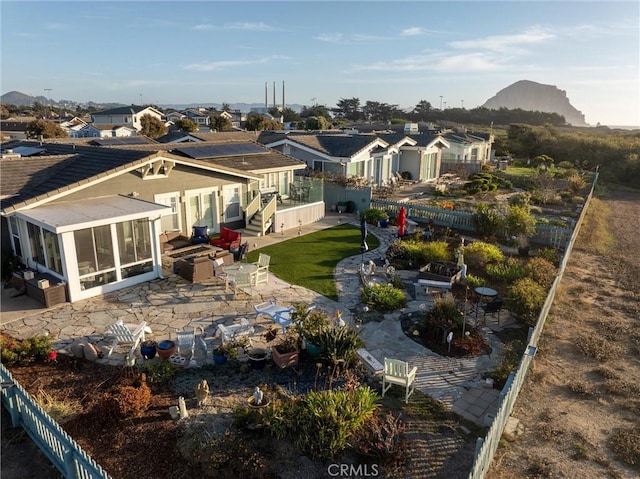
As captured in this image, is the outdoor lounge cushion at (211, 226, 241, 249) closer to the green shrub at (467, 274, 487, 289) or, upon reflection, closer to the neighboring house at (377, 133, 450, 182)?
the green shrub at (467, 274, 487, 289)

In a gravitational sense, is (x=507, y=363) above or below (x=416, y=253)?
below

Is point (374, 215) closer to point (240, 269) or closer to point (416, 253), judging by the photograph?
point (416, 253)

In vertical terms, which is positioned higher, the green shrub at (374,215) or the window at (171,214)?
the window at (171,214)

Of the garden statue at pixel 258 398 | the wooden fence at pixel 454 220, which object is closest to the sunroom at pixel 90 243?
the garden statue at pixel 258 398

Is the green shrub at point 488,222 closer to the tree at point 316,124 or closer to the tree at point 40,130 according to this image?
the tree at point 316,124

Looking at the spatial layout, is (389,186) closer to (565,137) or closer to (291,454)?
(291,454)

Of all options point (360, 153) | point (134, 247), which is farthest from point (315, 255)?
point (360, 153)
